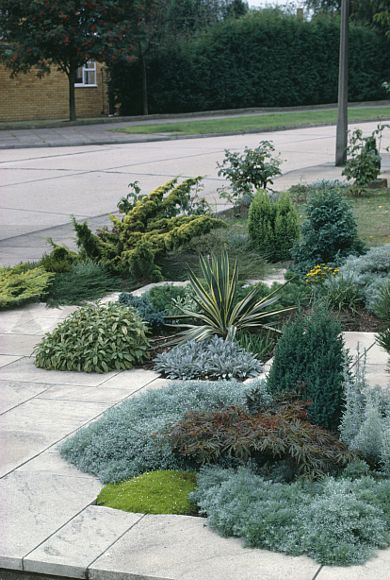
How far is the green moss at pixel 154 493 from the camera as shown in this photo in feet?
15.4

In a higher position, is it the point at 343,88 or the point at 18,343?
the point at 343,88

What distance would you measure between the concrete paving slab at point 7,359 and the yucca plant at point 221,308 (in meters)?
1.26

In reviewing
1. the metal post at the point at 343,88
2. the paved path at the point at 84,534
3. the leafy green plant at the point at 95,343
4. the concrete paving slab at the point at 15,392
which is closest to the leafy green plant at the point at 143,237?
the leafy green plant at the point at 95,343

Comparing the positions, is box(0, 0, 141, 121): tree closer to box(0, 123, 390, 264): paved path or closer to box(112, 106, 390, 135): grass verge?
box(112, 106, 390, 135): grass verge

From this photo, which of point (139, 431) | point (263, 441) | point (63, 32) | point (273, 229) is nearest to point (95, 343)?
point (139, 431)

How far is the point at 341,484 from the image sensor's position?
462 centimetres

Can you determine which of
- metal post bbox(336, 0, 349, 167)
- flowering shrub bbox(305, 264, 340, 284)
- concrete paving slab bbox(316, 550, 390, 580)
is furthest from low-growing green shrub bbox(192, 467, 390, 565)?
metal post bbox(336, 0, 349, 167)

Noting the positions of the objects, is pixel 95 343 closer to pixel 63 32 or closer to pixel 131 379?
pixel 131 379

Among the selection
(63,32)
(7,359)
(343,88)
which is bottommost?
(7,359)

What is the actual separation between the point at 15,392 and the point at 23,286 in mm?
2661

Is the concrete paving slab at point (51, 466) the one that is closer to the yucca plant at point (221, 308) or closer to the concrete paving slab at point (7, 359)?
the concrete paving slab at point (7, 359)

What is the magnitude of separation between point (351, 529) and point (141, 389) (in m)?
2.61

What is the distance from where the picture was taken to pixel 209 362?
23.0ft

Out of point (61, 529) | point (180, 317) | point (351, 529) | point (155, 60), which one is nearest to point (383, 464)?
point (351, 529)
